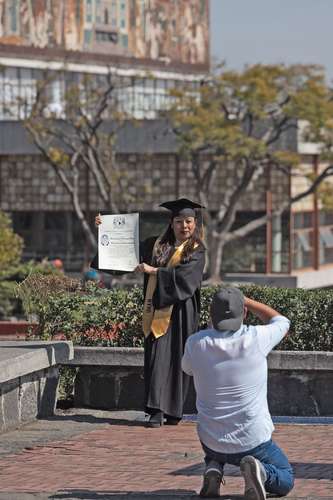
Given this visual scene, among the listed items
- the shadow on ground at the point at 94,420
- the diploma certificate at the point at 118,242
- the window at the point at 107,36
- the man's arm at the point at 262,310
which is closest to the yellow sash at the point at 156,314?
the diploma certificate at the point at 118,242

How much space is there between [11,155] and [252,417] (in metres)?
39.7

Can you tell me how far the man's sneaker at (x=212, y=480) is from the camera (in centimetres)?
845

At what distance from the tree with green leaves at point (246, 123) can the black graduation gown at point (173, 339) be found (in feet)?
88.5

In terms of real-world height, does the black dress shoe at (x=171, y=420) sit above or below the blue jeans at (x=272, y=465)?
below

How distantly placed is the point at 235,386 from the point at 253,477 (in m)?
0.58

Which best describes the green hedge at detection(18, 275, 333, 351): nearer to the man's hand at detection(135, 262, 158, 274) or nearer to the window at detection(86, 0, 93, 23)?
the man's hand at detection(135, 262, 158, 274)

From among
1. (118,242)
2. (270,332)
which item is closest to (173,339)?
(118,242)

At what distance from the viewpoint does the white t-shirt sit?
27.6 ft

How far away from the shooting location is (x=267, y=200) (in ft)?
142

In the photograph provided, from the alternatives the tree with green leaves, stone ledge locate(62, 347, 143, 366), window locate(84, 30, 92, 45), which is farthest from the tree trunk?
window locate(84, 30, 92, 45)

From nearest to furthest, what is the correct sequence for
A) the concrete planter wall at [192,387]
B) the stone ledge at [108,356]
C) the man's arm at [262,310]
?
the man's arm at [262,310] → the concrete planter wall at [192,387] → the stone ledge at [108,356]

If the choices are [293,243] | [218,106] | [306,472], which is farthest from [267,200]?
[306,472]

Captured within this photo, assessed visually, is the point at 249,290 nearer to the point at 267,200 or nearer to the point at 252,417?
the point at 252,417

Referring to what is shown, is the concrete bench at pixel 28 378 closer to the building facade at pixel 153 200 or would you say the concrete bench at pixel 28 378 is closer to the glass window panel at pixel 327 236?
the building facade at pixel 153 200
